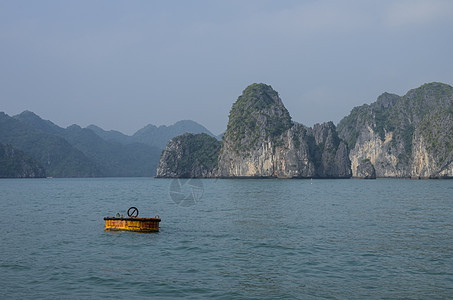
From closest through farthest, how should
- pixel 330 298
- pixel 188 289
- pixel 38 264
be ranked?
1. pixel 330 298
2. pixel 188 289
3. pixel 38 264

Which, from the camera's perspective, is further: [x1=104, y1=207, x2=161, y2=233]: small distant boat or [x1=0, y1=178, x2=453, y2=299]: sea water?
[x1=104, y1=207, x2=161, y2=233]: small distant boat

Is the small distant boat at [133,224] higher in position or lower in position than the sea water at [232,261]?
higher

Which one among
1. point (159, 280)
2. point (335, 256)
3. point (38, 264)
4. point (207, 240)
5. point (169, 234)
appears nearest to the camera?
point (159, 280)

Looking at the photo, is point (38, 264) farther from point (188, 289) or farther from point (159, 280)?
point (188, 289)

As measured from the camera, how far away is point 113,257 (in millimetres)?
22188

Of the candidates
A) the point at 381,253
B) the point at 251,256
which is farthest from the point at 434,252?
the point at 251,256

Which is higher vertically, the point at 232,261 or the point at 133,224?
the point at 133,224

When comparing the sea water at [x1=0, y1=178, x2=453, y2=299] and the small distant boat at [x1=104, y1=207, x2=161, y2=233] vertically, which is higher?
the small distant boat at [x1=104, y1=207, x2=161, y2=233]

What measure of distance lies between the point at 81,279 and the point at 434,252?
18.5 m

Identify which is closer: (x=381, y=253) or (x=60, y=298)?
(x=60, y=298)

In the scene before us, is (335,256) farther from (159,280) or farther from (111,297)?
(111,297)

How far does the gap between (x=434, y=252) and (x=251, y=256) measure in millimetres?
10213

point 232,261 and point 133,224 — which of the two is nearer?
point 232,261

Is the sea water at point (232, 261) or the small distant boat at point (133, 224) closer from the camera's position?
the sea water at point (232, 261)
